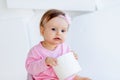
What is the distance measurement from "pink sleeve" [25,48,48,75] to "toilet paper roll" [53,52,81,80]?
4cm

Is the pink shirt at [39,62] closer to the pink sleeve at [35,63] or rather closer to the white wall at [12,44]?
the pink sleeve at [35,63]

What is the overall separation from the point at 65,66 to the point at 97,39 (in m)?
0.54

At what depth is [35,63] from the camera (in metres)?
1.00

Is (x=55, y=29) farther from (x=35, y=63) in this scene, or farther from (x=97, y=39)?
(x=97, y=39)

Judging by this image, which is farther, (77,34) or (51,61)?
(77,34)

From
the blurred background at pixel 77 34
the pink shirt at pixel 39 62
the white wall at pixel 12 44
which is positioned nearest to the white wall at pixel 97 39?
the blurred background at pixel 77 34

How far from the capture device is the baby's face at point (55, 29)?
101cm

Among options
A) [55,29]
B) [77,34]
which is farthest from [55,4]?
[55,29]

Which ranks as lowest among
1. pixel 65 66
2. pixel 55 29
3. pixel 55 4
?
pixel 65 66

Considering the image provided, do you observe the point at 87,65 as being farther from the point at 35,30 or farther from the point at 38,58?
the point at 38,58

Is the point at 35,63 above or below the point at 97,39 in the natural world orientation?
below

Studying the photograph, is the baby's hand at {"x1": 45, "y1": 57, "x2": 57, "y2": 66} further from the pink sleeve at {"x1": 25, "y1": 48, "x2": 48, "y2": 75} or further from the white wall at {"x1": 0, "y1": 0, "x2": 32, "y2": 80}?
the white wall at {"x1": 0, "y1": 0, "x2": 32, "y2": 80}

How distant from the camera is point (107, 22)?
4.83 ft

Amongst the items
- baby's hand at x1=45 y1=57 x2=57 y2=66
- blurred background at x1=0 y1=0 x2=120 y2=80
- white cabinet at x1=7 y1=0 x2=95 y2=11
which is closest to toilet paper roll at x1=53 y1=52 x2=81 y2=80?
baby's hand at x1=45 y1=57 x2=57 y2=66
